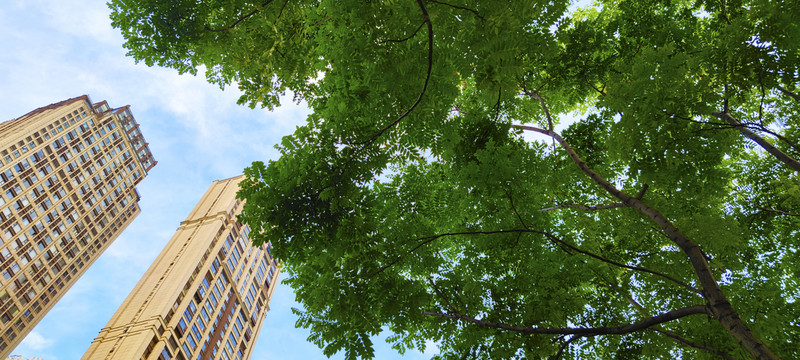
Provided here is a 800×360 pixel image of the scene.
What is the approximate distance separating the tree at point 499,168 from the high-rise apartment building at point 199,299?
37.5m

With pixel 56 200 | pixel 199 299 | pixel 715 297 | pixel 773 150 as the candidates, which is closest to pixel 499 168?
pixel 715 297

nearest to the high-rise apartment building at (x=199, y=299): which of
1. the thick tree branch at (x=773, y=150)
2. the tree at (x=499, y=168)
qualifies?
the tree at (x=499, y=168)

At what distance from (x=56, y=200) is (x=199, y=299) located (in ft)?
123

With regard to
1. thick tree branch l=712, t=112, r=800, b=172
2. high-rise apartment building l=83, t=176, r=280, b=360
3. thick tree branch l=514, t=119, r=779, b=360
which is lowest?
thick tree branch l=514, t=119, r=779, b=360

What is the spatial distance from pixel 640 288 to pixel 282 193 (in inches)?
342

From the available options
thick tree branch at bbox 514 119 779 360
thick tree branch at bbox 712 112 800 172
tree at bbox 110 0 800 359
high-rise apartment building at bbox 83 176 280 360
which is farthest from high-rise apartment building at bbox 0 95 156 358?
thick tree branch at bbox 712 112 800 172

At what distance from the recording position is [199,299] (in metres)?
50.2

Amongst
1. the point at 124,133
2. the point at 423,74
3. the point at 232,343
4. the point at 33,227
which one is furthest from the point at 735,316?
the point at 124,133

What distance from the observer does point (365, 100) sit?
19.4 ft

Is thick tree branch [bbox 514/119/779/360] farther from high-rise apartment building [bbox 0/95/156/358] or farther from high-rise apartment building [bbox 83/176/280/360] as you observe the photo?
high-rise apartment building [bbox 0/95/156/358]

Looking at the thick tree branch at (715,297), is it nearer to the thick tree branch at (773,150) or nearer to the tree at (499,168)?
the tree at (499,168)

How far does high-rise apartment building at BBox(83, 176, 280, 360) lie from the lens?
4247 centimetres

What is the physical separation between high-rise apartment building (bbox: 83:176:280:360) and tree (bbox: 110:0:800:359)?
37.5m

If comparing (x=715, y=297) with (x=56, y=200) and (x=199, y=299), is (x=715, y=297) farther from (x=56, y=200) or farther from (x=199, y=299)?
(x=56, y=200)
